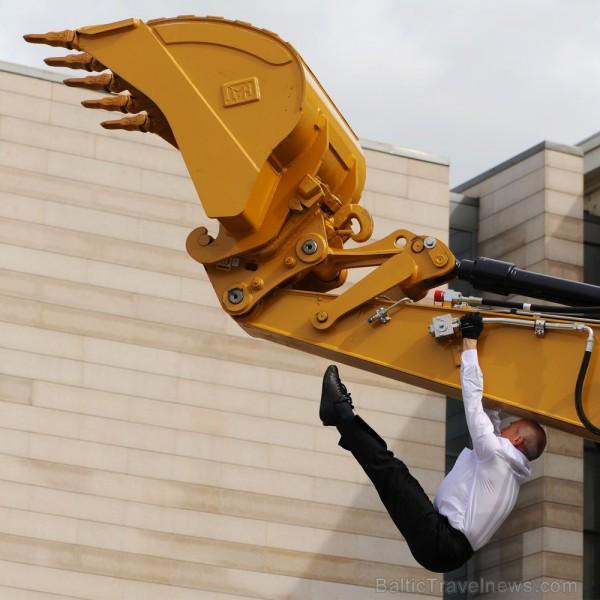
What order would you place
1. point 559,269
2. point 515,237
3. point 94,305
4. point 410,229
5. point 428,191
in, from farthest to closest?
point 515,237 < point 559,269 < point 428,191 < point 410,229 < point 94,305

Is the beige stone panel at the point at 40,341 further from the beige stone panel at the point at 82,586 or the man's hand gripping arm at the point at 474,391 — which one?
the man's hand gripping arm at the point at 474,391

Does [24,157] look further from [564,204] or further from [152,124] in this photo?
[152,124]

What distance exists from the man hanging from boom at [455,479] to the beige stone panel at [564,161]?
52.8 feet

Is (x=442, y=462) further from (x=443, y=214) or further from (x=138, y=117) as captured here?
(x=138, y=117)

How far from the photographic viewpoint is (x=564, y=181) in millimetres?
24422

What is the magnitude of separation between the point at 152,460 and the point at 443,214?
584 cm

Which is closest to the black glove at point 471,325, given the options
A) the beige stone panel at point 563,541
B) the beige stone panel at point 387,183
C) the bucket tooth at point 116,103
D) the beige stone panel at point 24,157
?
the bucket tooth at point 116,103

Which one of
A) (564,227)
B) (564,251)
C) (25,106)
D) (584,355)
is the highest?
(25,106)

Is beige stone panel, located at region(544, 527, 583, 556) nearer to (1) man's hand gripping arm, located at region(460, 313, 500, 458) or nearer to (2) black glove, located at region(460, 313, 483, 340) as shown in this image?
(1) man's hand gripping arm, located at region(460, 313, 500, 458)

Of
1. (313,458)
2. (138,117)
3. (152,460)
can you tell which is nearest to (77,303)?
(152,460)


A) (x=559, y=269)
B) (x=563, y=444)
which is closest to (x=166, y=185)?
(x=559, y=269)

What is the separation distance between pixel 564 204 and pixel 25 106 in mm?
8077

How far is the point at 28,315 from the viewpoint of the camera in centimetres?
2100

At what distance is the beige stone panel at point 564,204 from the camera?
79.6 ft
